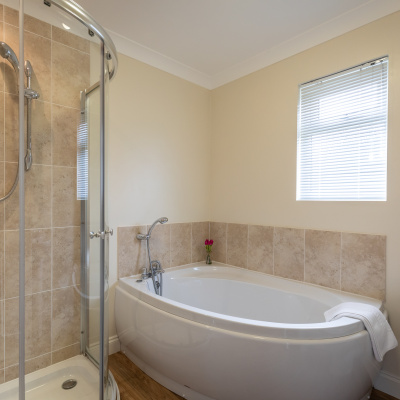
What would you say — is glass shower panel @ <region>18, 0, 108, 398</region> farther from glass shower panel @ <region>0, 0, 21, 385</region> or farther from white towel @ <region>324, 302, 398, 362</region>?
white towel @ <region>324, 302, 398, 362</region>

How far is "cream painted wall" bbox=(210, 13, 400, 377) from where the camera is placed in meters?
1.66

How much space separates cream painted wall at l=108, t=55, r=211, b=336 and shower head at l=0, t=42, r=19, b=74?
790 millimetres

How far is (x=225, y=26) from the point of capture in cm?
194

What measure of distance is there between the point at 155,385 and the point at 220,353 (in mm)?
677

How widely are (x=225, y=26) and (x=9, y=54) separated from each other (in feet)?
4.64

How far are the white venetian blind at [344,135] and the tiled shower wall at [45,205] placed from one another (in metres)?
1.66

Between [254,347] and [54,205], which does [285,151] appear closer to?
[254,347]

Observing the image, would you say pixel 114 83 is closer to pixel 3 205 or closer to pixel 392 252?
pixel 3 205

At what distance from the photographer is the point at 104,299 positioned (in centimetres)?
157

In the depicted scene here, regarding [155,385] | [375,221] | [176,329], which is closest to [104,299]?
[176,329]

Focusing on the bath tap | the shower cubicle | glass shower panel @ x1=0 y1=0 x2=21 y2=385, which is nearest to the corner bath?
the bath tap

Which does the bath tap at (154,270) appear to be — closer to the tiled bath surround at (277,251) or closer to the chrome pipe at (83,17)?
the tiled bath surround at (277,251)

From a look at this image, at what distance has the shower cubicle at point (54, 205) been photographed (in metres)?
1.34

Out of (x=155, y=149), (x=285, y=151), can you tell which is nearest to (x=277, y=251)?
(x=285, y=151)
